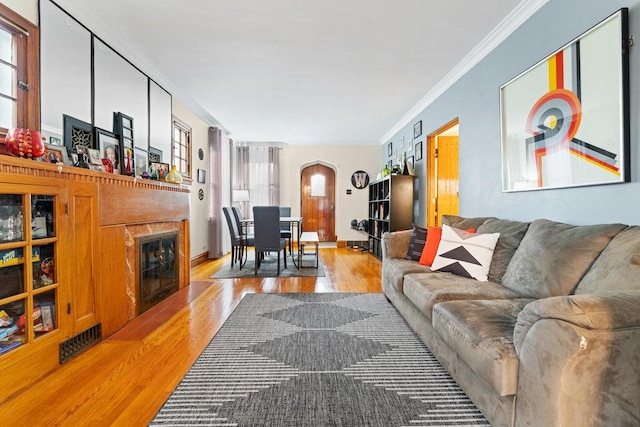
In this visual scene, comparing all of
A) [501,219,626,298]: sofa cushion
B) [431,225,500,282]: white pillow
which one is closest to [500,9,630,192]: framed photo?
[501,219,626,298]: sofa cushion

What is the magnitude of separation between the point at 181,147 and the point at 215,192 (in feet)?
A: 4.02

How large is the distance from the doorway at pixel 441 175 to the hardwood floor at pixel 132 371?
230cm

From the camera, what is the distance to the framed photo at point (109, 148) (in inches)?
105

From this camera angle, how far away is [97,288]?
220 cm

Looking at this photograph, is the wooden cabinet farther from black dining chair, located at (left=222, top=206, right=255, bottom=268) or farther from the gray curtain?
the gray curtain

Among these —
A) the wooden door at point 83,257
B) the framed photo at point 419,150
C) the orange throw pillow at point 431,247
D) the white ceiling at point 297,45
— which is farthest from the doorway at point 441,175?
the wooden door at point 83,257

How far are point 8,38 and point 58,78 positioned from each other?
0.37 meters

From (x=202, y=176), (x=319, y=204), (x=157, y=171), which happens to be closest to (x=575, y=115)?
(x=157, y=171)

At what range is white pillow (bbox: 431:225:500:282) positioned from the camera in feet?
7.45

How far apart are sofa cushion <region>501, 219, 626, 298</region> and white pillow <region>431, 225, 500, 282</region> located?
22 centimetres

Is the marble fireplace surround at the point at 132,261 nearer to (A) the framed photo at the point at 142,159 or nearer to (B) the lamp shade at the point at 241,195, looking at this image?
(A) the framed photo at the point at 142,159

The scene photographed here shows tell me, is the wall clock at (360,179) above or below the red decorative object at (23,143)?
above

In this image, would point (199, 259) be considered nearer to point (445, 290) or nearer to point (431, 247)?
point (431, 247)

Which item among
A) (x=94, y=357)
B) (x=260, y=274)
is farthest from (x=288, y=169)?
(x=94, y=357)
